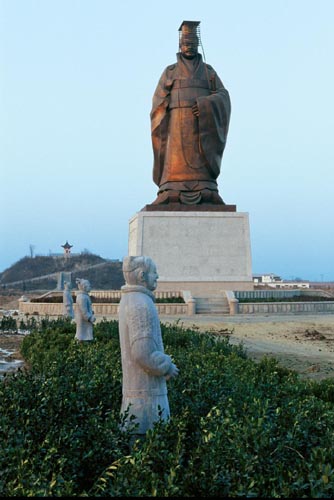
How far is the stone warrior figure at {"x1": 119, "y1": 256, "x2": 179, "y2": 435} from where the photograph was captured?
414cm

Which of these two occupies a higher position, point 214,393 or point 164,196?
point 164,196

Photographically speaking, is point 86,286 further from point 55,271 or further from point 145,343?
point 55,271

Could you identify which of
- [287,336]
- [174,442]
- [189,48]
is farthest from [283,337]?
[189,48]

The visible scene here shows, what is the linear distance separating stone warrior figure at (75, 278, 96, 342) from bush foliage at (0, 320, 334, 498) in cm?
379

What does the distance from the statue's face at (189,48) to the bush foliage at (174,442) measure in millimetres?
18998

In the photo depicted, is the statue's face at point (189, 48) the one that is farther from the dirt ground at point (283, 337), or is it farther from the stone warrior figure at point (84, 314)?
the stone warrior figure at point (84, 314)

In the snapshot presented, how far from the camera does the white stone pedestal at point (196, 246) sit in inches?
891

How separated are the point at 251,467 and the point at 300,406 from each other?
1.43m

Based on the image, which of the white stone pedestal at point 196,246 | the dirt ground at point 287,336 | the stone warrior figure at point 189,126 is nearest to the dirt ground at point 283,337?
the dirt ground at point 287,336

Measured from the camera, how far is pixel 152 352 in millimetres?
4145

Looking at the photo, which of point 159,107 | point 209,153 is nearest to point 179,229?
point 209,153

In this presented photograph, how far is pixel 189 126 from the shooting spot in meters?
22.8

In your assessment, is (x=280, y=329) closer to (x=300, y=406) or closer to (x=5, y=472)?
(x=300, y=406)

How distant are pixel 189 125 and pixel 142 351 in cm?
1951
